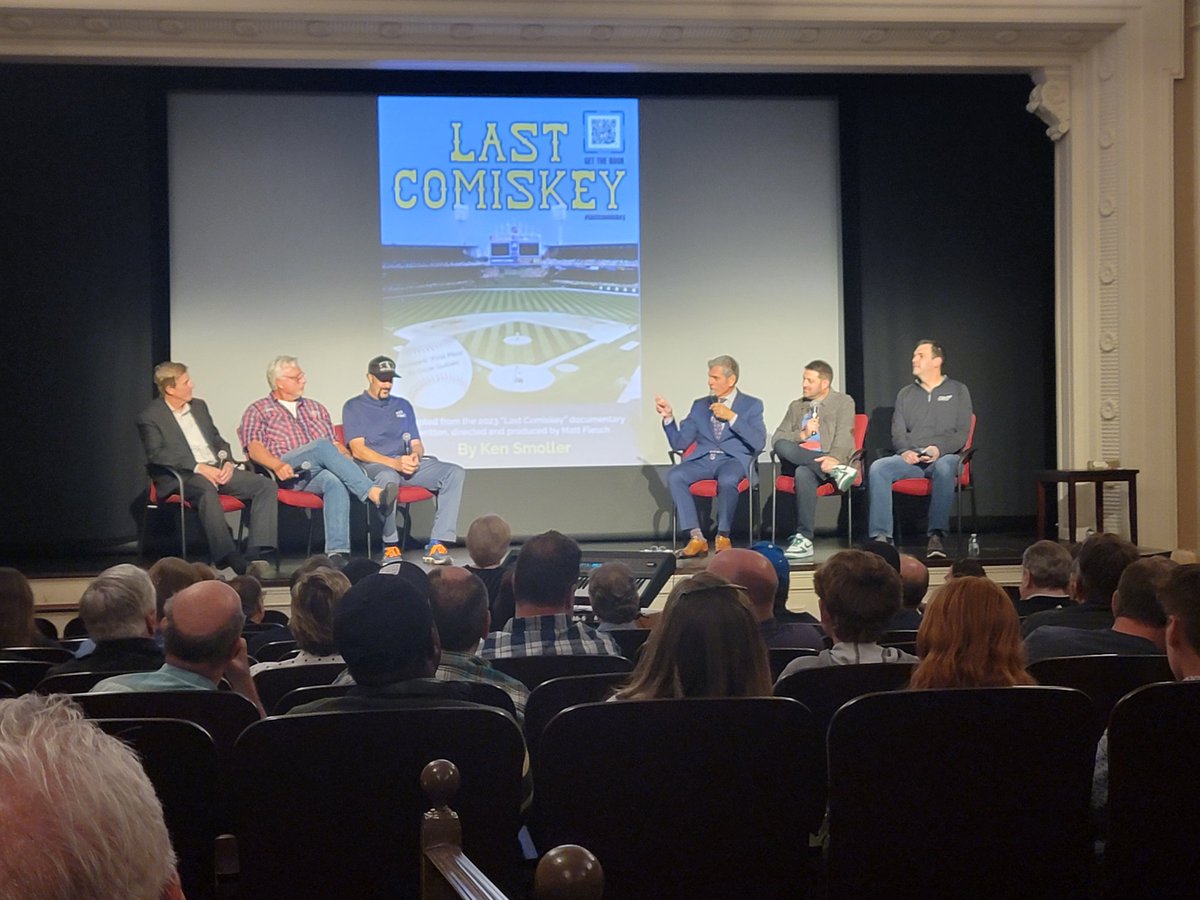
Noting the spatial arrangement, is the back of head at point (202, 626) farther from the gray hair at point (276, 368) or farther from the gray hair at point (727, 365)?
the gray hair at point (727, 365)

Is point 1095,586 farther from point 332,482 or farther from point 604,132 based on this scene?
point 604,132

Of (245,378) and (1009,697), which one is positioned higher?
(245,378)

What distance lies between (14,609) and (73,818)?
2.90 m

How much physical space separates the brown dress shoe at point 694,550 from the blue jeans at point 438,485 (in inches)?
51.0

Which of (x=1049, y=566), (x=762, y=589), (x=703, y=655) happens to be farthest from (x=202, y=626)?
(x=1049, y=566)

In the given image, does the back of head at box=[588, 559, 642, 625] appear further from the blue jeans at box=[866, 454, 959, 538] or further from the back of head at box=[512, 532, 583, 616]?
the blue jeans at box=[866, 454, 959, 538]

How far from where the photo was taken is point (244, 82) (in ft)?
25.6

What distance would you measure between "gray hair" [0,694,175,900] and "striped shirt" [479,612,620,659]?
2.10 meters

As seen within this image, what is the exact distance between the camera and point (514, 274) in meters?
7.94

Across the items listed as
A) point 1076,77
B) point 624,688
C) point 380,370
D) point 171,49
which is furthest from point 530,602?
point 1076,77

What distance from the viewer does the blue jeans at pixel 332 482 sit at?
6.75 m

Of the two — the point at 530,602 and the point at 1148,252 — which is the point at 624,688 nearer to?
the point at 530,602

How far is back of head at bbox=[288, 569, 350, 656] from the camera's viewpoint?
2.91 m

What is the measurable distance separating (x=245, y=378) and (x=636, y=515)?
2620 mm
